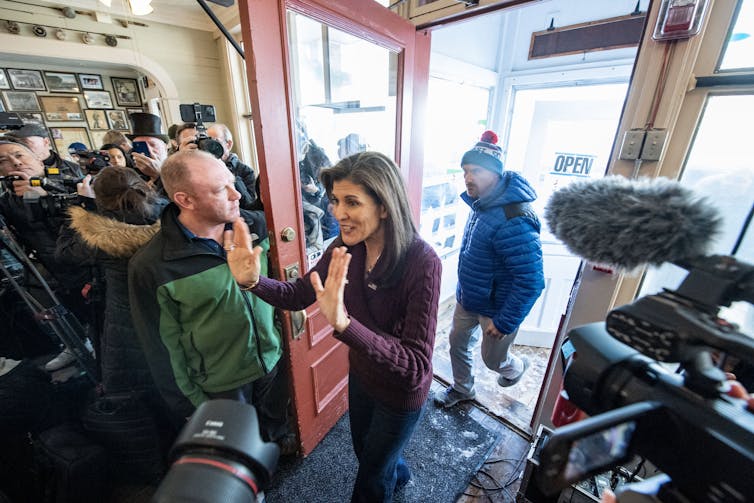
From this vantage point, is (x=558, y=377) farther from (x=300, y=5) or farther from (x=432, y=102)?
(x=432, y=102)

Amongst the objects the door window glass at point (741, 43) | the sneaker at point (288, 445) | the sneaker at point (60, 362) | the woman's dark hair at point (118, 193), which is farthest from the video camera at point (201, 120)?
the door window glass at point (741, 43)

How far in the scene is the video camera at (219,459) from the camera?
373 mm

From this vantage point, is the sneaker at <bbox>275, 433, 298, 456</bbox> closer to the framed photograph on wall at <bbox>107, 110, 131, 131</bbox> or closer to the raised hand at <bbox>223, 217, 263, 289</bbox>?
the raised hand at <bbox>223, 217, 263, 289</bbox>

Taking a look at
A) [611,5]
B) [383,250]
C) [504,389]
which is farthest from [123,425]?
[611,5]

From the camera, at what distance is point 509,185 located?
1595mm

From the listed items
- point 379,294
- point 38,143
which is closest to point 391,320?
point 379,294

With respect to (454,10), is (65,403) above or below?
below

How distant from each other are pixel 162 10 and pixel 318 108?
11.1 feet

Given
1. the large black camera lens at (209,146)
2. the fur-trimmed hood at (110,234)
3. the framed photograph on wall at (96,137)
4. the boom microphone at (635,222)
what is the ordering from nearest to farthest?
the boom microphone at (635,222)
the fur-trimmed hood at (110,234)
the large black camera lens at (209,146)
the framed photograph on wall at (96,137)

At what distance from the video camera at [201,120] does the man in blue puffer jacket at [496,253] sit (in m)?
1.49

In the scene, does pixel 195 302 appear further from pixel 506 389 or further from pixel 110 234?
pixel 506 389

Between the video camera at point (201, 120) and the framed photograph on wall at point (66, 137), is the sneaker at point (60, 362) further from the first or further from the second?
the framed photograph on wall at point (66, 137)

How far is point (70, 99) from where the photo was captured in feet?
14.7

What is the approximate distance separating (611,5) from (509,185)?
2033 millimetres
